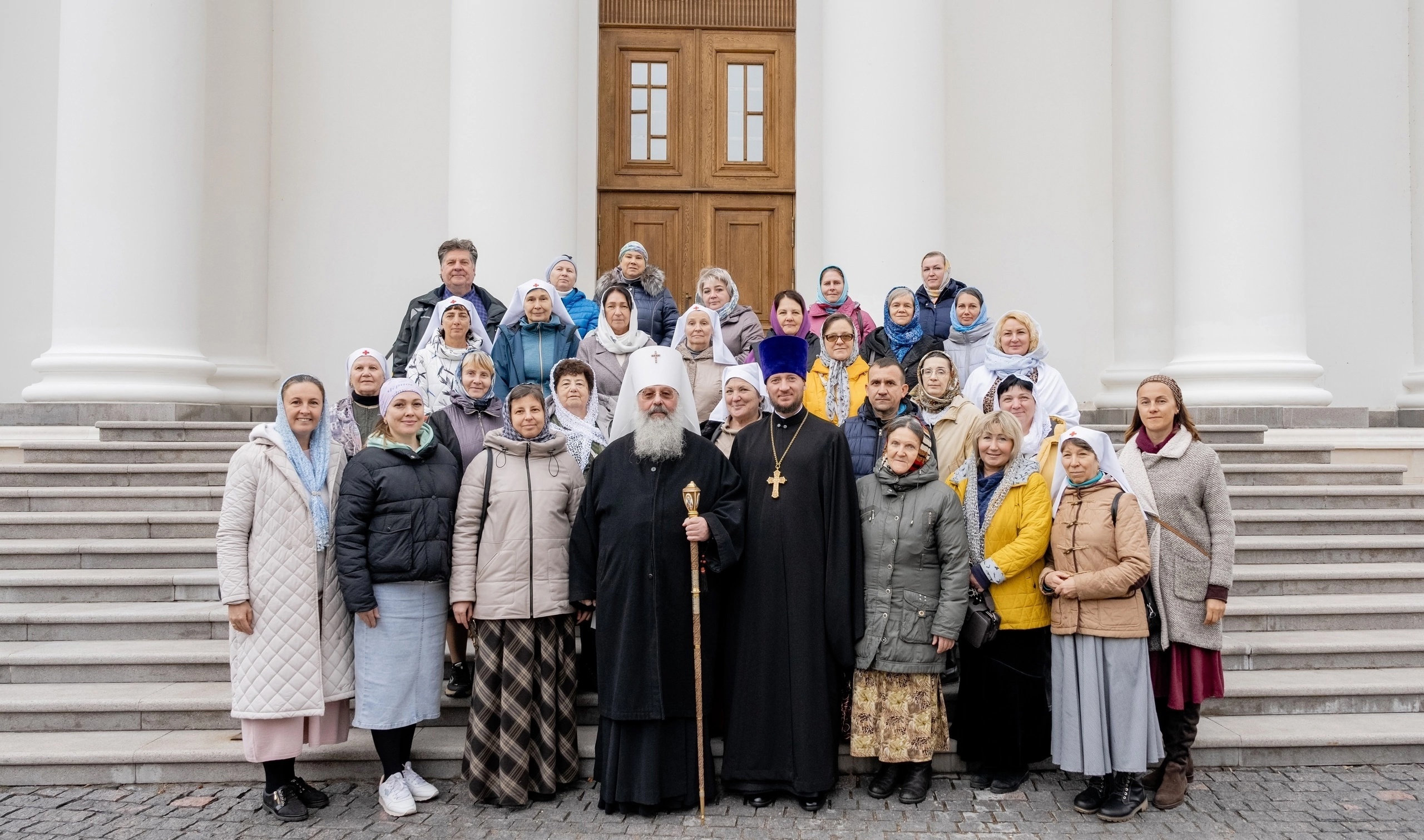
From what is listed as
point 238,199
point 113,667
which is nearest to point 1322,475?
point 113,667

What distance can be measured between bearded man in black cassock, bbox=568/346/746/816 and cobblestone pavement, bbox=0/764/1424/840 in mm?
219

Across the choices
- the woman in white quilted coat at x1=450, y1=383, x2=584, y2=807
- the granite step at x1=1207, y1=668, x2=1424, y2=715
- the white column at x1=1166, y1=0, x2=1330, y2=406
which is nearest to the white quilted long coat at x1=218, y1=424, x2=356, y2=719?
the woman in white quilted coat at x1=450, y1=383, x2=584, y2=807

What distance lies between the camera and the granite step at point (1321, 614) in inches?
229

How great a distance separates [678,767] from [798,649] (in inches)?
29.2

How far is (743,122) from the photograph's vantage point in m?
10.2

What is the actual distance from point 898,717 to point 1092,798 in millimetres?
904

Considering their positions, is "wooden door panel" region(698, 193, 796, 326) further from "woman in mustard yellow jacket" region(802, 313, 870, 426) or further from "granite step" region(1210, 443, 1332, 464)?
"woman in mustard yellow jacket" region(802, 313, 870, 426)

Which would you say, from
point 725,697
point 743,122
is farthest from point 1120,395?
point 725,697

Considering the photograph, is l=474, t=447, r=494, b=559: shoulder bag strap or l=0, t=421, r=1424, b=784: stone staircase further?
l=0, t=421, r=1424, b=784: stone staircase

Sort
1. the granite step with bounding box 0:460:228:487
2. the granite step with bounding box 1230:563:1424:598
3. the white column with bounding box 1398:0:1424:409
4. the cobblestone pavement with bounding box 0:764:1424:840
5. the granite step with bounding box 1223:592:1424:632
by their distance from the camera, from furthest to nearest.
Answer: the white column with bounding box 1398:0:1424:409
the granite step with bounding box 0:460:228:487
the granite step with bounding box 1230:563:1424:598
the granite step with bounding box 1223:592:1424:632
the cobblestone pavement with bounding box 0:764:1424:840

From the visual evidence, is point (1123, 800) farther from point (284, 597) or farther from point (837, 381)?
point (284, 597)

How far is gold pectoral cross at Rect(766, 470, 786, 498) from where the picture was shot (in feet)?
14.8

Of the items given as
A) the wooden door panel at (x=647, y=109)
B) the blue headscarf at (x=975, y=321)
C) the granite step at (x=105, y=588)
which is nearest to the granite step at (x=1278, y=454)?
the blue headscarf at (x=975, y=321)

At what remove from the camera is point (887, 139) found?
337 inches
